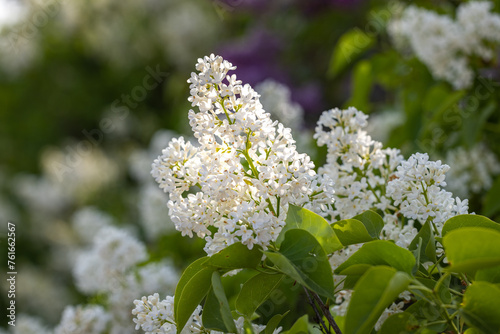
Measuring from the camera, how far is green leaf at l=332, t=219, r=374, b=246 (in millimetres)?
680

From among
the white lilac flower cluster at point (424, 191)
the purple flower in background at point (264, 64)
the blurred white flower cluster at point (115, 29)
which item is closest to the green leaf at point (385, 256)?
the white lilac flower cluster at point (424, 191)

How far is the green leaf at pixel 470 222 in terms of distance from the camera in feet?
2.17

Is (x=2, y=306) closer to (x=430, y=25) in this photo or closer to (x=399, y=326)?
(x=430, y=25)

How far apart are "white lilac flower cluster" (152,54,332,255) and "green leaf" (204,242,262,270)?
0.06ft

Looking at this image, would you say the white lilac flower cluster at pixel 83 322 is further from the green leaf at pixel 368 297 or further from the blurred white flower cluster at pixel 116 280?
the green leaf at pixel 368 297

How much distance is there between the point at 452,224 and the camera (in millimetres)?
683

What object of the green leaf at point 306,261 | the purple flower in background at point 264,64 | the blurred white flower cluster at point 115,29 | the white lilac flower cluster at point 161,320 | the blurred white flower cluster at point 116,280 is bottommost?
the green leaf at point 306,261

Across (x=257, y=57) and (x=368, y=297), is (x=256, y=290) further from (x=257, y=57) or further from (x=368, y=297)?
(x=257, y=57)

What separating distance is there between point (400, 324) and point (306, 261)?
0.12 m

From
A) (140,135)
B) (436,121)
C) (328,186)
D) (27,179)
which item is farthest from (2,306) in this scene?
(328,186)

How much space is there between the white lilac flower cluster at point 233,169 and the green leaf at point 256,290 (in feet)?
0.17

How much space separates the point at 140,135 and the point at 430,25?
2.84 meters

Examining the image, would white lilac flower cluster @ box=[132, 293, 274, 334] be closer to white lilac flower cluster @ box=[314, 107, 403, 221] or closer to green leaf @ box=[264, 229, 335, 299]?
green leaf @ box=[264, 229, 335, 299]

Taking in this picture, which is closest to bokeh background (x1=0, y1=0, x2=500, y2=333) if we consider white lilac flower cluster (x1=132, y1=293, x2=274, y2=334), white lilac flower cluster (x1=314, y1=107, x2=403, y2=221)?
white lilac flower cluster (x1=314, y1=107, x2=403, y2=221)
